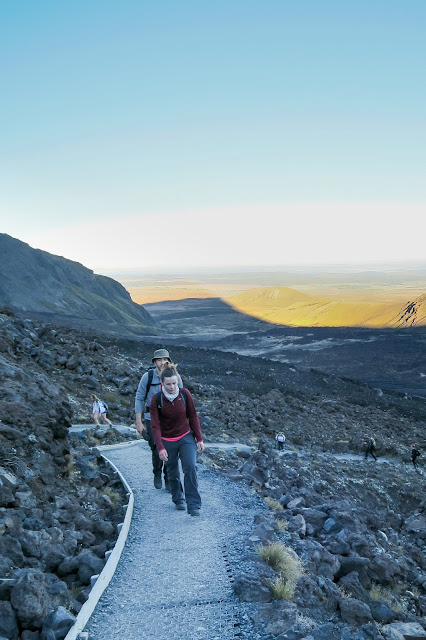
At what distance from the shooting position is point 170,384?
5812mm

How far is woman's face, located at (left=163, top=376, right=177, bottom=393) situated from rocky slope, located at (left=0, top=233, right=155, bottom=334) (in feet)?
157

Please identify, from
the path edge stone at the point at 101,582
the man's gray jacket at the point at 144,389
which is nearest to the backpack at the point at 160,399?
the man's gray jacket at the point at 144,389

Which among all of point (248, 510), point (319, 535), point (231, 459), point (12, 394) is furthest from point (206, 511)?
point (231, 459)

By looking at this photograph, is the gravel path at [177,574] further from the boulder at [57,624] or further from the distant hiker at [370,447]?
the distant hiker at [370,447]

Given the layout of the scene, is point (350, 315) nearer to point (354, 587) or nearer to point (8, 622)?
point (354, 587)

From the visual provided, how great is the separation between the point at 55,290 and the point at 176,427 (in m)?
72.1

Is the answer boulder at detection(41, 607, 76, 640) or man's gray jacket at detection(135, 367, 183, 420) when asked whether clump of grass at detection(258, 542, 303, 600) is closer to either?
boulder at detection(41, 607, 76, 640)

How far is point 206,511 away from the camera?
671 cm

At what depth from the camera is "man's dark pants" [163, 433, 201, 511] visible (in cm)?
616

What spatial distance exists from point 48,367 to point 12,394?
32.9ft

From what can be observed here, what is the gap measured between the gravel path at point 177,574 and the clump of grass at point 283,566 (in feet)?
1.17

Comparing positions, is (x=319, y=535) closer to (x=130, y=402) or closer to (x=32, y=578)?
(x=32, y=578)

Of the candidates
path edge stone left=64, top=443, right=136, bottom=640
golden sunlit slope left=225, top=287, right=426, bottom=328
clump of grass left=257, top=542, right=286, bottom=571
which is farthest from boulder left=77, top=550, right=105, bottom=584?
golden sunlit slope left=225, top=287, right=426, bottom=328

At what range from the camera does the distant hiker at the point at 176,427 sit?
5.89 m
